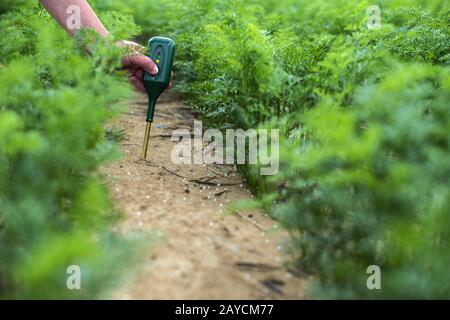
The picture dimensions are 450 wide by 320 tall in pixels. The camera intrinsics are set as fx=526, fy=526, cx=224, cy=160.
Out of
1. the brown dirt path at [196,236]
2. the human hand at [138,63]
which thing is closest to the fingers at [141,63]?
the human hand at [138,63]

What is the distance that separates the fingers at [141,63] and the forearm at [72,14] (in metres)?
0.25

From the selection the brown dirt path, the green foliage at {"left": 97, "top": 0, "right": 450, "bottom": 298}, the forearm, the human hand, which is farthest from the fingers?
the brown dirt path

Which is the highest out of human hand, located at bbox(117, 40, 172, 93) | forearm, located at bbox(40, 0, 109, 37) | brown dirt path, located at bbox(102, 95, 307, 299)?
forearm, located at bbox(40, 0, 109, 37)

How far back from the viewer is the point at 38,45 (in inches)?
109

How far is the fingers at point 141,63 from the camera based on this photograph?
331cm

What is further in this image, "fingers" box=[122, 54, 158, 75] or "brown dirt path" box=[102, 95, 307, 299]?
"fingers" box=[122, 54, 158, 75]

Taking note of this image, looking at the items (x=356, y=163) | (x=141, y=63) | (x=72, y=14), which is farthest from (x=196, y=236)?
(x=72, y=14)

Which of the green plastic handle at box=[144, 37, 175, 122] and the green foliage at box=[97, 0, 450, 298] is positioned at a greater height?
the green plastic handle at box=[144, 37, 175, 122]

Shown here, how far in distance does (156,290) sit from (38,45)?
4.83 ft

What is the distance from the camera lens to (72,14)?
3195mm

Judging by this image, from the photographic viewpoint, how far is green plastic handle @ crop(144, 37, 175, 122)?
340 cm

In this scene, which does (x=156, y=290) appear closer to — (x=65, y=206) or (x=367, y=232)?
(x=65, y=206)

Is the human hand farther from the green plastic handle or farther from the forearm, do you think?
the forearm

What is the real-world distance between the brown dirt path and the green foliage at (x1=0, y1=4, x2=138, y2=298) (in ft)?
0.75
